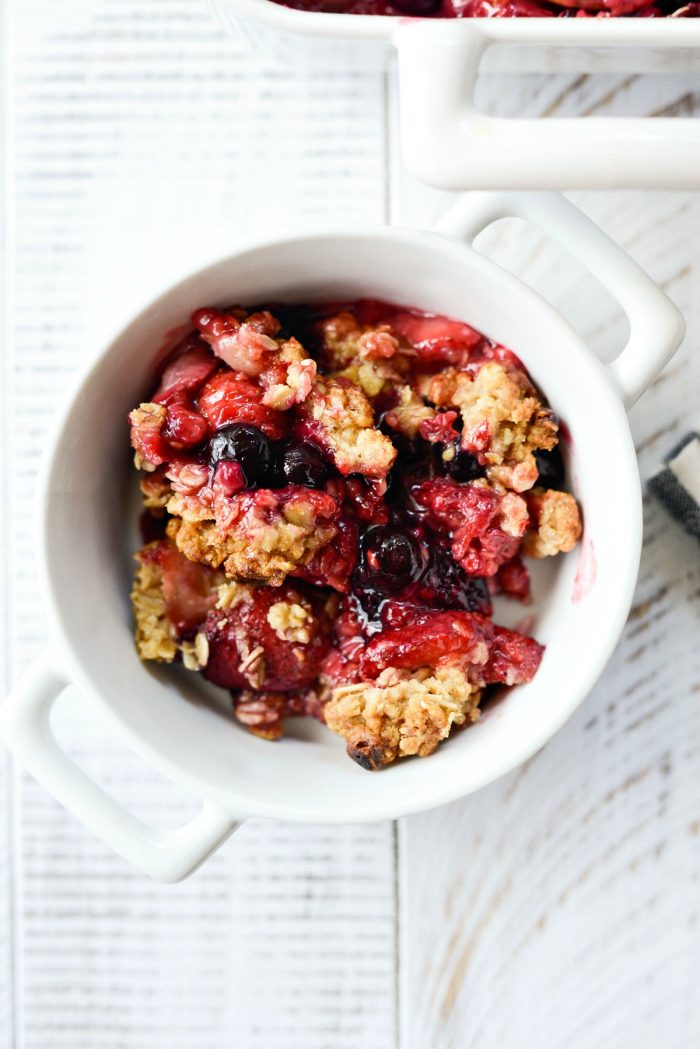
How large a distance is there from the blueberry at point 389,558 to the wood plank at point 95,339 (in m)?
0.39

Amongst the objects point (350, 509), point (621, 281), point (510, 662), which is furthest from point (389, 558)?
point (621, 281)

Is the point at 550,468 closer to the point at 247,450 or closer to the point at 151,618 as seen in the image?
the point at 247,450

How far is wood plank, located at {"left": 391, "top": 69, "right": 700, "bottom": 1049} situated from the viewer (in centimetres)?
118

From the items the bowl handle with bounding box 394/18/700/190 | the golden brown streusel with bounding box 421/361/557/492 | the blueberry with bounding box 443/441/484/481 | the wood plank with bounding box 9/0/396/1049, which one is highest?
the bowl handle with bounding box 394/18/700/190

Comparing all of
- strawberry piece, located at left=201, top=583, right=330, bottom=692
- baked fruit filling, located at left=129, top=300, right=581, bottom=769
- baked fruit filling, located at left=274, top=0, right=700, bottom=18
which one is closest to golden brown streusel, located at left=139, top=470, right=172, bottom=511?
baked fruit filling, located at left=129, top=300, right=581, bottom=769

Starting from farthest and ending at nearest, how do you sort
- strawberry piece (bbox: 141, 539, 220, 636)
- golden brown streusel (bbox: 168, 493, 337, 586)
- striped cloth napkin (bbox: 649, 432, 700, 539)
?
striped cloth napkin (bbox: 649, 432, 700, 539), strawberry piece (bbox: 141, 539, 220, 636), golden brown streusel (bbox: 168, 493, 337, 586)

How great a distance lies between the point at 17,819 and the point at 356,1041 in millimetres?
495

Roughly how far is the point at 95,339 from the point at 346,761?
21.1 inches

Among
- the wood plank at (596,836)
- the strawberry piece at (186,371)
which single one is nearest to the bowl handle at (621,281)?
the wood plank at (596,836)

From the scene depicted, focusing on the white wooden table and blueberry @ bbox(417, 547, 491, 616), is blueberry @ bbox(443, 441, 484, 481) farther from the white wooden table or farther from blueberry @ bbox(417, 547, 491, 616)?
the white wooden table

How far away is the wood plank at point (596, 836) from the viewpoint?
3.88ft

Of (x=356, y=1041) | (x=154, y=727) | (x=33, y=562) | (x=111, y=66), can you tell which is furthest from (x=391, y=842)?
(x=111, y=66)

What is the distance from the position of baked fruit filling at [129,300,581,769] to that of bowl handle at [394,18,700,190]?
0.22m

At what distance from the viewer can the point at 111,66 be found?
1.20 metres
